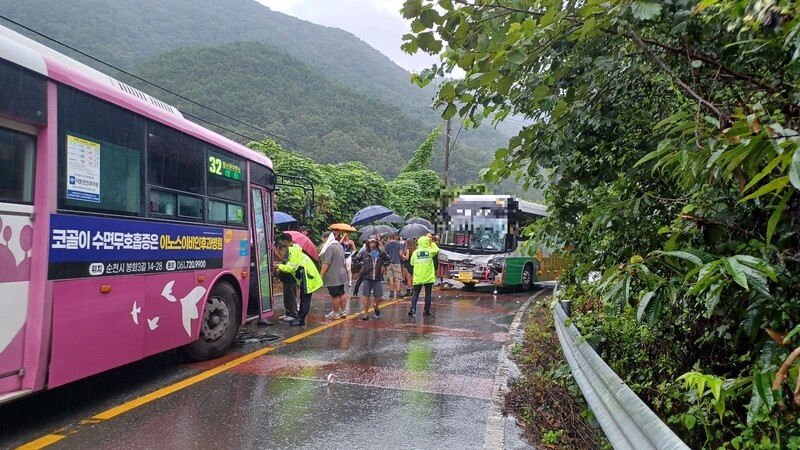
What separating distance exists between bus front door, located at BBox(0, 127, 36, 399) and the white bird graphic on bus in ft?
5.79

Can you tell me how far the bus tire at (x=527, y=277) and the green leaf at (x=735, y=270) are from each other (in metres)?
15.2

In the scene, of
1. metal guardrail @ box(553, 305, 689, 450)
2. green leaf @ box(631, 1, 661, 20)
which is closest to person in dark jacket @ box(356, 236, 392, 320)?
metal guardrail @ box(553, 305, 689, 450)

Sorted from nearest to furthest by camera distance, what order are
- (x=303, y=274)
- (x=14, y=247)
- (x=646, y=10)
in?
(x=646, y=10) < (x=14, y=247) < (x=303, y=274)

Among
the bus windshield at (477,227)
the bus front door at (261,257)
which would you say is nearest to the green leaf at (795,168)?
the bus front door at (261,257)

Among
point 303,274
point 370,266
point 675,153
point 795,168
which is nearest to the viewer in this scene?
point 795,168

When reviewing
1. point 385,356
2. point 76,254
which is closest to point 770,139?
point 76,254

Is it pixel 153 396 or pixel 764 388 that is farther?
pixel 153 396

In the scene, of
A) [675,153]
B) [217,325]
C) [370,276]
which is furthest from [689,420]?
[370,276]

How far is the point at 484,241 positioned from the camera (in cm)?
1616

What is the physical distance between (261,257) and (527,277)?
1084 cm

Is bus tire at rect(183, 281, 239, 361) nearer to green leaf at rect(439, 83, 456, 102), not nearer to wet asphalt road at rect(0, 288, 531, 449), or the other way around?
wet asphalt road at rect(0, 288, 531, 449)

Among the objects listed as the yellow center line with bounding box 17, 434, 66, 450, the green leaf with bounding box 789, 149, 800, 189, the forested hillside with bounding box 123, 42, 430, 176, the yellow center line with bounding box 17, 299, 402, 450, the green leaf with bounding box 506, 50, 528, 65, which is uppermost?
the forested hillside with bounding box 123, 42, 430, 176

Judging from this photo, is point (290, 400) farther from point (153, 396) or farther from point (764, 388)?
point (764, 388)

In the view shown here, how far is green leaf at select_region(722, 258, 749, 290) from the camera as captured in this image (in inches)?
66.3
